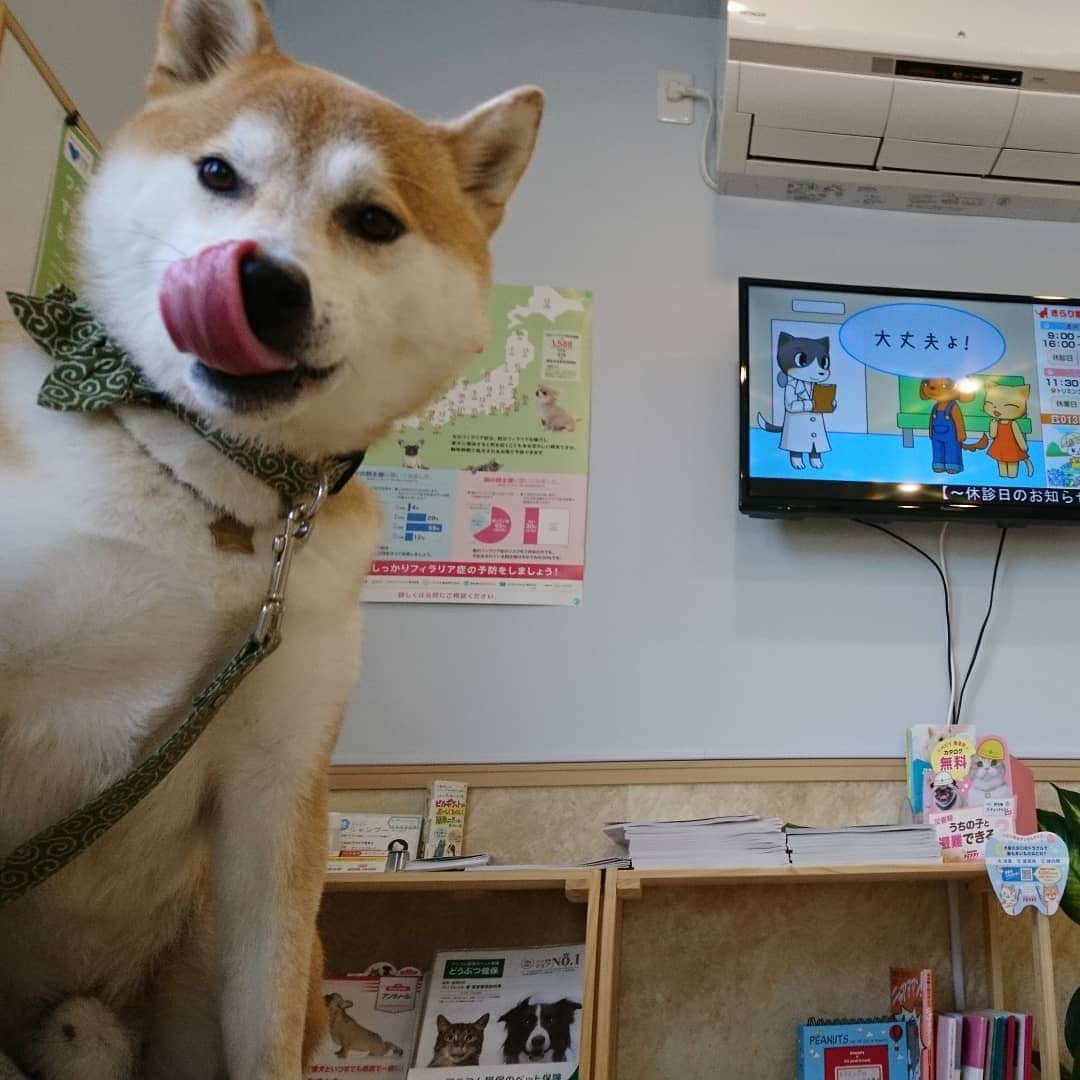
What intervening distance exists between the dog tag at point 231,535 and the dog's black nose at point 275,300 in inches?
6.1

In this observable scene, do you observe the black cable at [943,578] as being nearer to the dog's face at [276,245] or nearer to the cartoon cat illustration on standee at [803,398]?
the cartoon cat illustration on standee at [803,398]

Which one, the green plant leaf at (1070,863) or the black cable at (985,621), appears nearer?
the green plant leaf at (1070,863)

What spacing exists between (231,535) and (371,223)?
0.32 m

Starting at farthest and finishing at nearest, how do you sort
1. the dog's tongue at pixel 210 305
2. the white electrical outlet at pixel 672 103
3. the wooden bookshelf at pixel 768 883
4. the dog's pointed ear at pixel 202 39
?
the white electrical outlet at pixel 672 103 → the wooden bookshelf at pixel 768 883 → the dog's pointed ear at pixel 202 39 → the dog's tongue at pixel 210 305

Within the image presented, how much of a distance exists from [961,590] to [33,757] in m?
1.85

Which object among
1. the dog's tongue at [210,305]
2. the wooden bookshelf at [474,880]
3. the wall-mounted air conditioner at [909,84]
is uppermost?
the wall-mounted air conditioner at [909,84]

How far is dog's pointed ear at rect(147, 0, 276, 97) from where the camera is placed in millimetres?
894

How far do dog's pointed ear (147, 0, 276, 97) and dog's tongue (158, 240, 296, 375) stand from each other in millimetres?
399

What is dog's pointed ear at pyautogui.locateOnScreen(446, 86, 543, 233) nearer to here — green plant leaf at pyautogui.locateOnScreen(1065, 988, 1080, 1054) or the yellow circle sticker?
the yellow circle sticker

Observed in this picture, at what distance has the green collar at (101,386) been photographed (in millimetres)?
720

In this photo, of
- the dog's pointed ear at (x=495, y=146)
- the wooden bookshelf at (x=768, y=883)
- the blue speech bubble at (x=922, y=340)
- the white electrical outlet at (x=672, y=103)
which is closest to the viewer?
the dog's pointed ear at (x=495, y=146)

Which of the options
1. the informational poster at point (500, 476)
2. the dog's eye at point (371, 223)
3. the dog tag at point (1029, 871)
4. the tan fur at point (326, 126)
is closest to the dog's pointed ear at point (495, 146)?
the tan fur at point (326, 126)

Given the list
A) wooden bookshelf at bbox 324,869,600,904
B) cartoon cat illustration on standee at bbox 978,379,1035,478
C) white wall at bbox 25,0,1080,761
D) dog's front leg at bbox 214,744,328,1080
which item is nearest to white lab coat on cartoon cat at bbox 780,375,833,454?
white wall at bbox 25,0,1080,761

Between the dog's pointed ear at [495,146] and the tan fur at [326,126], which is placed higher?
the dog's pointed ear at [495,146]
